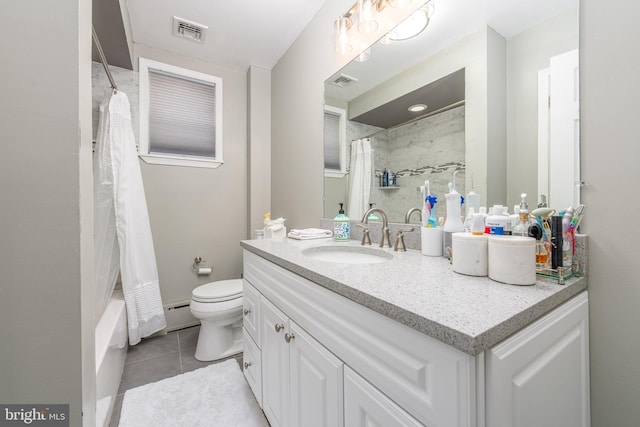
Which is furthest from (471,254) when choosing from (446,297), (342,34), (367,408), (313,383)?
(342,34)

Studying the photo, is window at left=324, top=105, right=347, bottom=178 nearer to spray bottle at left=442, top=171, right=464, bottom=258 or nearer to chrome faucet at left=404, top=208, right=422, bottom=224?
chrome faucet at left=404, top=208, right=422, bottom=224

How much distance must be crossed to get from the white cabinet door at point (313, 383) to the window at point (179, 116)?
199cm

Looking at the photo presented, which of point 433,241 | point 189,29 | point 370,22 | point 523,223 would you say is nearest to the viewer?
point 523,223

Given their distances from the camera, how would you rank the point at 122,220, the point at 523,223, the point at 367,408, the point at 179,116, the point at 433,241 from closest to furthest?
1. the point at 367,408
2. the point at 523,223
3. the point at 433,241
4. the point at 122,220
5. the point at 179,116

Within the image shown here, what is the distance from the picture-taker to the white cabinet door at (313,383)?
677mm

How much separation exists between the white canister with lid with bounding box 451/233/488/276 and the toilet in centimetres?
152

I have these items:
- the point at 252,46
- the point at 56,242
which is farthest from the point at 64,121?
the point at 252,46

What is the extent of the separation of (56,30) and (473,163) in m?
1.29

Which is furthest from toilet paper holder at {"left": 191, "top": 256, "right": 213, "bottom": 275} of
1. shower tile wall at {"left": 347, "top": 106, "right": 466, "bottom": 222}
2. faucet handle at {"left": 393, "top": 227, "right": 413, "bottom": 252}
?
faucet handle at {"left": 393, "top": 227, "right": 413, "bottom": 252}

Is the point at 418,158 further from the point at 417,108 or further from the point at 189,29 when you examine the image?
the point at 189,29

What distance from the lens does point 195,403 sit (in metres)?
1.33

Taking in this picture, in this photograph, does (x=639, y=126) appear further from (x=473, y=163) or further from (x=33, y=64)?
(x=33, y=64)

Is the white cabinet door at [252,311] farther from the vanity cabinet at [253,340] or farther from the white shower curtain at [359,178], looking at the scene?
the white shower curtain at [359,178]

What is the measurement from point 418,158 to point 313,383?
1.00 metres
